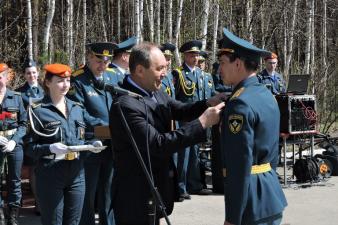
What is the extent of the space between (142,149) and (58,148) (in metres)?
1.53

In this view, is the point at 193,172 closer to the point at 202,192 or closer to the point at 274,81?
the point at 202,192

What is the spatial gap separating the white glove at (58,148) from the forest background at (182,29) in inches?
366

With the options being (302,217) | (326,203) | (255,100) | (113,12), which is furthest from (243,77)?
(113,12)

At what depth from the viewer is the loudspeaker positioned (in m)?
9.30

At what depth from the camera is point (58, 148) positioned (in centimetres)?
502

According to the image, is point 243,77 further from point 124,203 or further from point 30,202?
point 30,202

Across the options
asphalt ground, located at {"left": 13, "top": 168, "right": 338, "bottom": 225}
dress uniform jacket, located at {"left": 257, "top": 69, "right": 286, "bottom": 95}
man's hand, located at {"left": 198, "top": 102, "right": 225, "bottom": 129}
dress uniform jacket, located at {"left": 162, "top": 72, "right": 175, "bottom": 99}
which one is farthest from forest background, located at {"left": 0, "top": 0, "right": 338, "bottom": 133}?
man's hand, located at {"left": 198, "top": 102, "right": 225, "bottom": 129}

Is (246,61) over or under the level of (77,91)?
over

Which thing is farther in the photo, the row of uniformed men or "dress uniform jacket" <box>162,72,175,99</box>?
"dress uniform jacket" <box>162,72,175,99</box>

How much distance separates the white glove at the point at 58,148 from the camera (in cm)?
502

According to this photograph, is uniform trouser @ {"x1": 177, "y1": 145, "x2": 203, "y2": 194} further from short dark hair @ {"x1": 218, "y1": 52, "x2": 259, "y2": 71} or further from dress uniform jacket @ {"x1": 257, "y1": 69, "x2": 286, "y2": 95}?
short dark hair @ {"x1": 218, "y1": 52, "x2": 259, "y2": 71}

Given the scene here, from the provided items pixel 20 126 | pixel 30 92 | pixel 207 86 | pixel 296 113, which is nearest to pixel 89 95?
pixel 20 126

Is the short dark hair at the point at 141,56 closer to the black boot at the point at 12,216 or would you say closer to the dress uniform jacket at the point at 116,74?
the dress uniform jacket at the point at 116,74

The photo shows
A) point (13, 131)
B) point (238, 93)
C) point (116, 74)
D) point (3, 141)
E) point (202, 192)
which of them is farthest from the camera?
point (202, 192)
